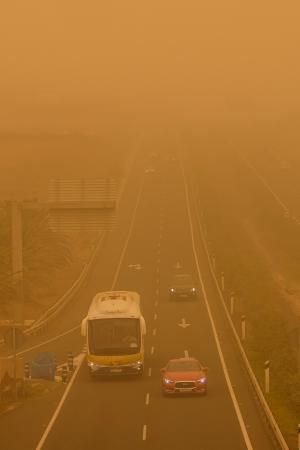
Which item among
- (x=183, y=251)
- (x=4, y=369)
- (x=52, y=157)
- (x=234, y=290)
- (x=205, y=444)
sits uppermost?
(x=52, y=157)

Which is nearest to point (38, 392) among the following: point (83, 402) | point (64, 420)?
point (83, 402)

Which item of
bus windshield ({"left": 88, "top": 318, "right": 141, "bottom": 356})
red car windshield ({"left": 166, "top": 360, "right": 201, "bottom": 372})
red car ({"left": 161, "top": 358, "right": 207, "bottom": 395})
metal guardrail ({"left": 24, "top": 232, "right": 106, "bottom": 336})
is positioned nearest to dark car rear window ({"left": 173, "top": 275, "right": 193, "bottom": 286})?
metal guardrail ({"left": 24, "top": 232, "right": 106, "bottom": 336})

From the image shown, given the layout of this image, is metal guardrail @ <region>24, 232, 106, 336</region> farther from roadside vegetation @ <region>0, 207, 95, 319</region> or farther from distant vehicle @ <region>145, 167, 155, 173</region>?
distant vehicle @ <region>145, 167, 155, 173</region>

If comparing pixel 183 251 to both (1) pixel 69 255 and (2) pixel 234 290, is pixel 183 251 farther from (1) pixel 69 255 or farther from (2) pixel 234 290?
(2) pixel 234 290

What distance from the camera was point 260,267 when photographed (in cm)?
7038

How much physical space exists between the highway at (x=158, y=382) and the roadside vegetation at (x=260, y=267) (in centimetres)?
108

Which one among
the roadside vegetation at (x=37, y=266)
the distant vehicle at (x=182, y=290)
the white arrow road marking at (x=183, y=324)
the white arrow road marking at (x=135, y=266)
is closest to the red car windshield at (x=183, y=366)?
the white arrow road marking at (x=183, y=324)

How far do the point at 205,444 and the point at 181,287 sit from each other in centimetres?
3325

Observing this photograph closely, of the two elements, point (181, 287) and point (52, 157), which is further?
point (52, 157)

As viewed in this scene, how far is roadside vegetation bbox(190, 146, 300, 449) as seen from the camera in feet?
116

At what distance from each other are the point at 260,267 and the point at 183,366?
118 ft

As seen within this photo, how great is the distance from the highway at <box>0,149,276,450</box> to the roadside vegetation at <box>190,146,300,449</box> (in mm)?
1076

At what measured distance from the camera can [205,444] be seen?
26891mm

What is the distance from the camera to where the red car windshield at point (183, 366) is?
34.8 m
